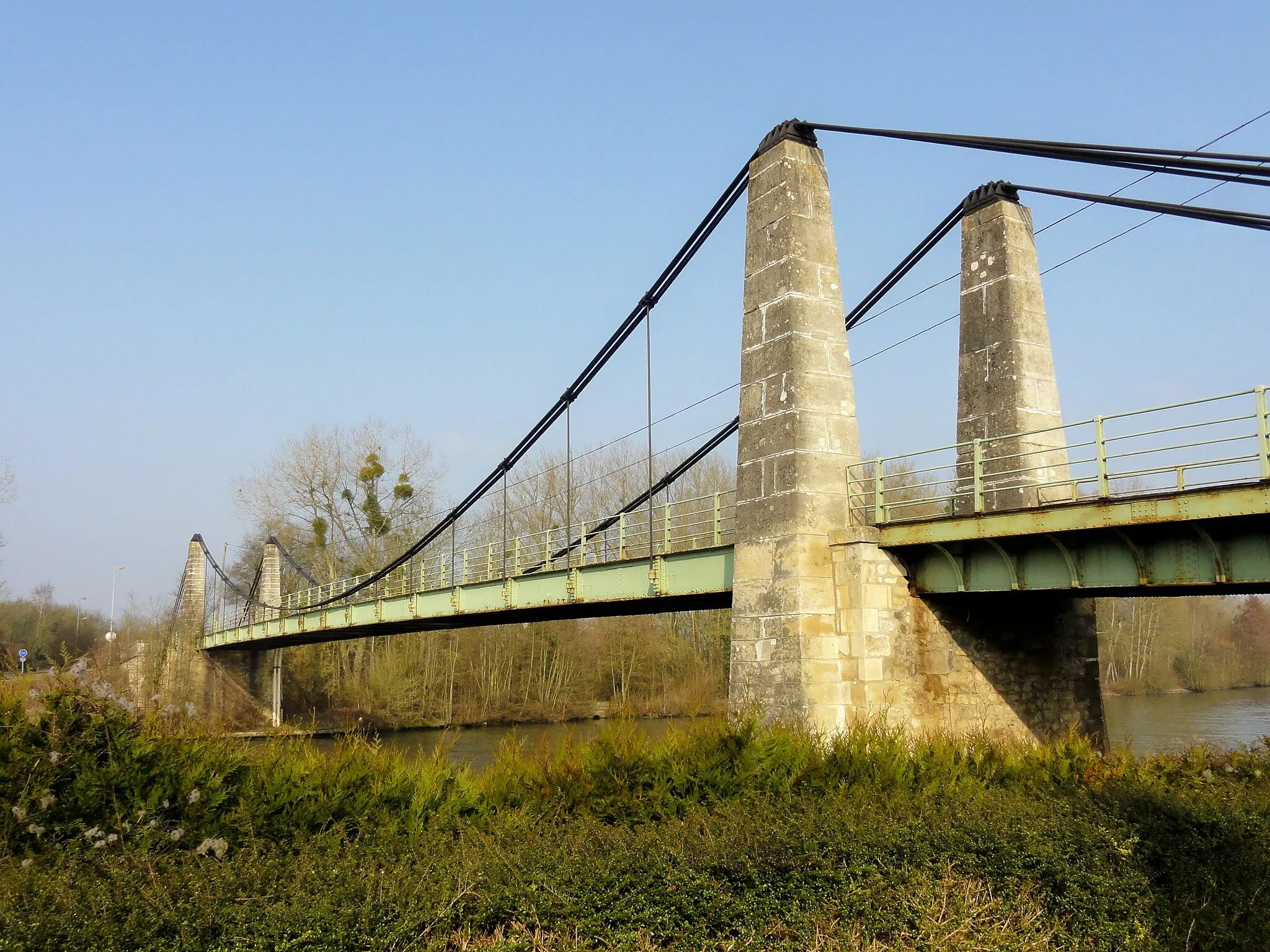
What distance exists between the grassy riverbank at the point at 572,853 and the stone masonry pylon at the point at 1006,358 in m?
7.41

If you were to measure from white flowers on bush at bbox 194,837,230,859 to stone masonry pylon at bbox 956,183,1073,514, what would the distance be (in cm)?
1222

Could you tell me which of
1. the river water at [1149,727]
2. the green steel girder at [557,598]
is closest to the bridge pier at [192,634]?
the river water at [1149,727]

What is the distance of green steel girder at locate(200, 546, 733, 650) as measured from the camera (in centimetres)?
1677

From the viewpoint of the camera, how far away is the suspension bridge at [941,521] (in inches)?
439

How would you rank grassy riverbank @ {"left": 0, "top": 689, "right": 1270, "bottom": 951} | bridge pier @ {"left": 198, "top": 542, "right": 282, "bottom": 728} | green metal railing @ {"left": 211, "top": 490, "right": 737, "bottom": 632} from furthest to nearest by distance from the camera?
bridge pier @ {"left": 198, "top": 542, "right": 282, "bottom": 728}, green metal railing @ {"left": 211, "top": 490, "right": 737, "bottom": 632}, grassy riverbank @ {"left": 0, "top": 689, "right": 1270, "bottom": 951}

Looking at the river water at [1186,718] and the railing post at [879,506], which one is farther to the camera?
the river water at [1186,718]

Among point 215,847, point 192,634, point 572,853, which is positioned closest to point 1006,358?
point 572,853

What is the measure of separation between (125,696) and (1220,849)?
860 centimetres

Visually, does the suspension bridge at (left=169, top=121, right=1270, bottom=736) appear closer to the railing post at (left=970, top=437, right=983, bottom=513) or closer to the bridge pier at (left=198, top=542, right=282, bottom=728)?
the railing post at (left=970, top=437, right=983, bottom=513)

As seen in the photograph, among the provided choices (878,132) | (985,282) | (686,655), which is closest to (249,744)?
(878,132)

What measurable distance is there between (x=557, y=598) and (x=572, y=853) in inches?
555

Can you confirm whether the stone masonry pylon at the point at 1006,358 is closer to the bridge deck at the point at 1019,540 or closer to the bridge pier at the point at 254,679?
the bridge deck at the point at 1019,540

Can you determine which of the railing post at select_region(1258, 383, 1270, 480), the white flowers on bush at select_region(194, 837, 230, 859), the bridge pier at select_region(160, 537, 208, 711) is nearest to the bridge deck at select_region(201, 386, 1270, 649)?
the railing post at select_region(1258, 383, 1270, 480)

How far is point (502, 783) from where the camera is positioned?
353 inches
